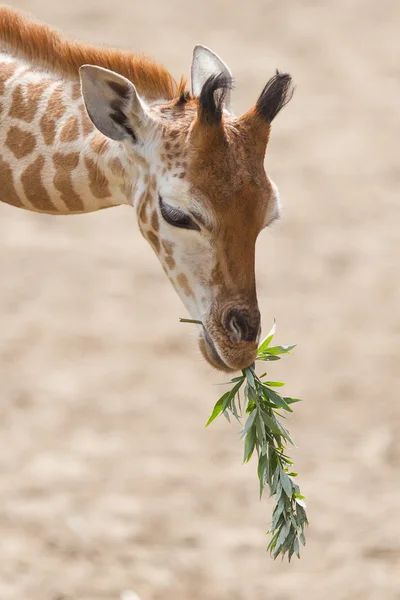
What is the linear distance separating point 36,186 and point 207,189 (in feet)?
3.55

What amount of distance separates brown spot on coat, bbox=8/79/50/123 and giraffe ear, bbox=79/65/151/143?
2.17 feet

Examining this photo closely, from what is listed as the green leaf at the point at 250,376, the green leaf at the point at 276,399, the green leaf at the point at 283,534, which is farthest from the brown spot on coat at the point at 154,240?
the green leaf at the point at 283,534

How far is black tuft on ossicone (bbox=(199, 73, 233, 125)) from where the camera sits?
226 inches

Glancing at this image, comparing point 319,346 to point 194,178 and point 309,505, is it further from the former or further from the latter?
point 194,178

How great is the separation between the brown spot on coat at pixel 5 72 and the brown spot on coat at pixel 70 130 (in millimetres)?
447

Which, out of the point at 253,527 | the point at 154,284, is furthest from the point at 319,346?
the point at 253,527

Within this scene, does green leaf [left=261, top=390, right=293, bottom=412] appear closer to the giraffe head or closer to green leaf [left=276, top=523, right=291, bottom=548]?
the giraffe head

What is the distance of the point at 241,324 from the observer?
19.2 feet

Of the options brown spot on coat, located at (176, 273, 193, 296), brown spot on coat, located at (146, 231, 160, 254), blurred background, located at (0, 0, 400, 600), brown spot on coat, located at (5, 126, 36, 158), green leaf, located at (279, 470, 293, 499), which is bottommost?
green leaf, located at (279, 470, 293, 499)

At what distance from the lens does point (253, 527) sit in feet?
36.7

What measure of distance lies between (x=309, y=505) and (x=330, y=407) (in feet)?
5.55

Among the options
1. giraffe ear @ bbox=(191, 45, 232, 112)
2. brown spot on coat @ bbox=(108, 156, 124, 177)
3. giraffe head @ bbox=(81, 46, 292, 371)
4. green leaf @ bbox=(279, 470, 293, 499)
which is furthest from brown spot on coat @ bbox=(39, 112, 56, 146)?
green leaf @ bbox=(279, 470, 293, 499)

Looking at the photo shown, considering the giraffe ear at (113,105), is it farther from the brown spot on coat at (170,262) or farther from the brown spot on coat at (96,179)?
the brown spot on coat at (170,262)

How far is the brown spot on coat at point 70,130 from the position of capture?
20.8 ft
